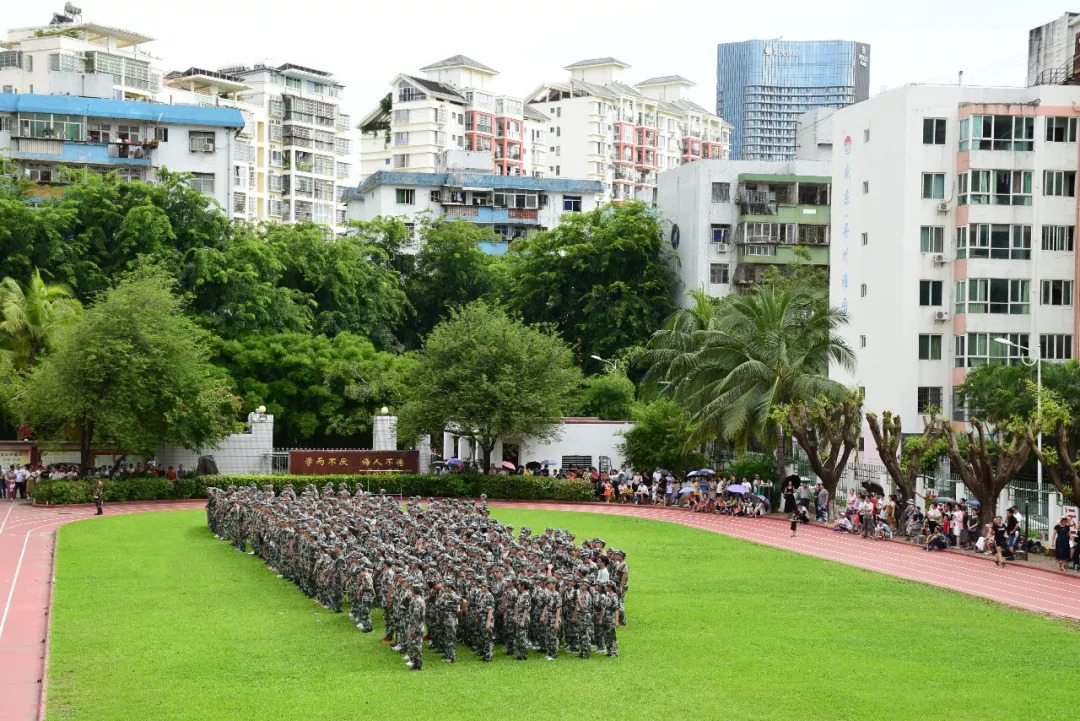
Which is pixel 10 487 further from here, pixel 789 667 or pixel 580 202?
pixel 580 202

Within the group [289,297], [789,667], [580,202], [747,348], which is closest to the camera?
[789,667]

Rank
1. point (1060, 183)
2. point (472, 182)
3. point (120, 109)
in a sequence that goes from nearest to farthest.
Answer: point (1060, 183), point (120, 109), point (472, 182)

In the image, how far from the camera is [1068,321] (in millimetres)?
46312

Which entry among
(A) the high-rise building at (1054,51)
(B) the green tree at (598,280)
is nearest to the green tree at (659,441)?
(B) the green tree at (598,280)

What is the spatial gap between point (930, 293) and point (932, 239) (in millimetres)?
1799

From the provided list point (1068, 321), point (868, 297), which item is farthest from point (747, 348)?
point (1068, 321)

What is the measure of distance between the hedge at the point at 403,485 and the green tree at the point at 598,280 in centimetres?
1868

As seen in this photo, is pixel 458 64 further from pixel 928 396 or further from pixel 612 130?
pixel 928 396

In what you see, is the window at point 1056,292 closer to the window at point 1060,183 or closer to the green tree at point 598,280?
the window at point 1060,183

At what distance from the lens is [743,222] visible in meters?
67.1

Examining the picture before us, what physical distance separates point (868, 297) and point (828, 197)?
22.0 meters

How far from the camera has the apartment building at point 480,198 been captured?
85.3m

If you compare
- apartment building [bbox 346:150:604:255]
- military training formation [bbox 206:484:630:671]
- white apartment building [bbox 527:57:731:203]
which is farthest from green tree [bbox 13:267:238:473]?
white apartment building [bbox 527:57:731:203]

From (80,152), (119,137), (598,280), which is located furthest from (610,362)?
(80,152)
